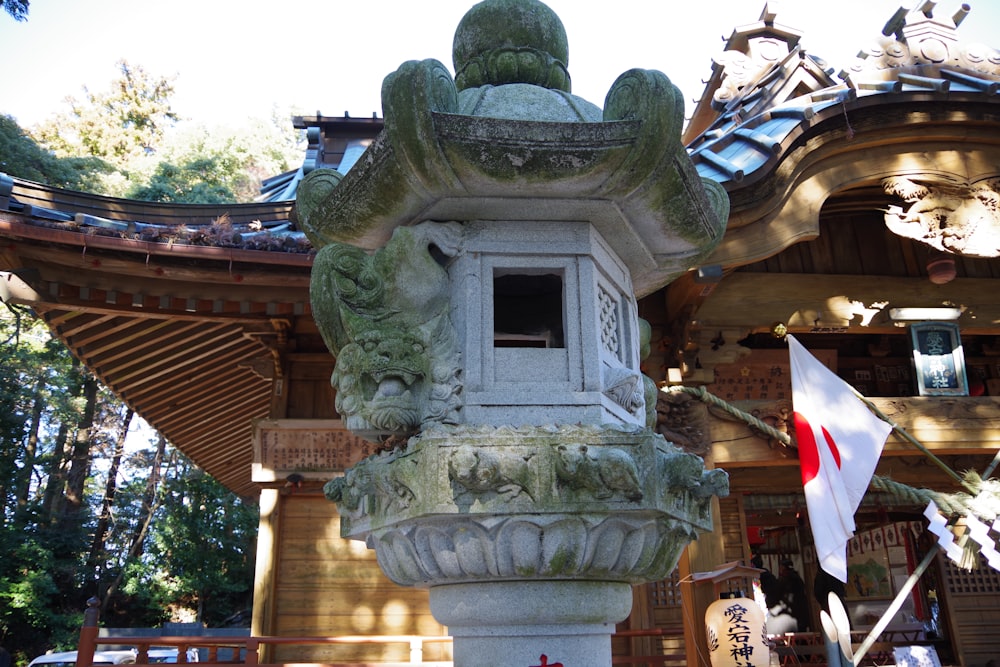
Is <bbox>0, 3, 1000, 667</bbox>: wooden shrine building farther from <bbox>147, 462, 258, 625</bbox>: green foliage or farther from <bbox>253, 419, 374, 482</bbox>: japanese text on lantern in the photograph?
<bbox>147, 462, 258, 625</bbox>: green foliage

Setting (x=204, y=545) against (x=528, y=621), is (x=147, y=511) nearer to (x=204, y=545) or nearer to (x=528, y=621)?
(x=204, y=545)

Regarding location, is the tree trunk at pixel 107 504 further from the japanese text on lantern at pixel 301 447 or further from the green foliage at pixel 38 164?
the japanese text on lantern at pixel 301 447

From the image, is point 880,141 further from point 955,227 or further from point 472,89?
point 472,89

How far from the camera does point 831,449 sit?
16.8ft

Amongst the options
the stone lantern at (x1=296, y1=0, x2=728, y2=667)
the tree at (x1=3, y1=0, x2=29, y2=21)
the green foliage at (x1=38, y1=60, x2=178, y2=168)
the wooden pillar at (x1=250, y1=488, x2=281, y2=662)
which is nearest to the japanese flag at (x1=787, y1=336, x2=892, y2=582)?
the stone lantern at (x1=296, y1=0, x2=728, y2=667)

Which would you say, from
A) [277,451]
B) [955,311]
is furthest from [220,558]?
[955,311]

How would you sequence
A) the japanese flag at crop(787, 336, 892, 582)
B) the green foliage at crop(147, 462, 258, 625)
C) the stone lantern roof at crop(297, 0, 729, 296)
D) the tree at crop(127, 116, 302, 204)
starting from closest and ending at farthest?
the stone lantern roof at crop(297, 0, 729, 296) → the japanese flag at crop(787, 336, 892, 582) → the green foliage at crop(147, 462, 258, 625) → the tree at crop(127, 116, 302, 204)

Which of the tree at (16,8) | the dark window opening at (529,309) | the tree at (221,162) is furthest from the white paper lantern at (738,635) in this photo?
the tree at (221,162)

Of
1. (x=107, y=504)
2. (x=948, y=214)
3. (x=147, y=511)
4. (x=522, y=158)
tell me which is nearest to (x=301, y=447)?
(x=522, y=158)

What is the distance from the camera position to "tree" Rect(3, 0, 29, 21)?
20.7 ft

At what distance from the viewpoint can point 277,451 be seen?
6430mm

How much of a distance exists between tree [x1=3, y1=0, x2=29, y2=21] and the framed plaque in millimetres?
8457

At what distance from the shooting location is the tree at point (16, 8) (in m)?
6.31

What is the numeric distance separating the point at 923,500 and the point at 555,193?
4.63 metres
